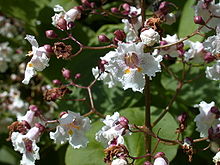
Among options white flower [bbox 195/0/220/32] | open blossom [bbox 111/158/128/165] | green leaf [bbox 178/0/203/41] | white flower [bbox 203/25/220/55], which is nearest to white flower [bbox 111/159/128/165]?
open blossom [bbox 111/158/128/165]

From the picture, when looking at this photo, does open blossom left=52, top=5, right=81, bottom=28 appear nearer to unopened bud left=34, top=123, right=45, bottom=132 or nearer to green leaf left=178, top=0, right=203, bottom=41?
unopened bud left=34, top=123, right=45, bottom=132

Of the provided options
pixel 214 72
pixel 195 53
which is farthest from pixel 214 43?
pixel 195 53

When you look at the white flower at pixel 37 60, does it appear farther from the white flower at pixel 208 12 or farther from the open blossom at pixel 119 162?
the white flower at pixel 208 12

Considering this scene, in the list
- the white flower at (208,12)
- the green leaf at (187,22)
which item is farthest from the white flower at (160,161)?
the green leaf at (187,22)

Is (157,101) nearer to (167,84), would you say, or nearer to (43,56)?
(167,84)

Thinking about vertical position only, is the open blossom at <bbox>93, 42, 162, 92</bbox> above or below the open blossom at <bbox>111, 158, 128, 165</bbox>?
above

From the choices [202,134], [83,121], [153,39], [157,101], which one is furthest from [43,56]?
[157,101]

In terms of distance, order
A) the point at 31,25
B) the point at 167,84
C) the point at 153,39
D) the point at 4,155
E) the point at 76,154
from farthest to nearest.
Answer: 1. the point at 4,155
2. the point at 31,25
3. the point at 167,84
4. the point at 76,154
5. the point at 153,39
